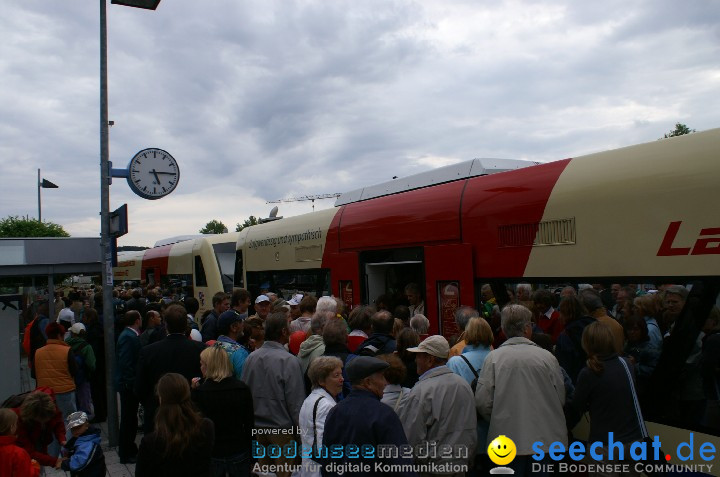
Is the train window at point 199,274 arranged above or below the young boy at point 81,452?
above

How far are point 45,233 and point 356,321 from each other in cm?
3751

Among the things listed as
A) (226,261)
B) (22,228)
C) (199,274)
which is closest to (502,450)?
(226,261)

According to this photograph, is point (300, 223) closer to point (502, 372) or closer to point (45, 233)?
point (502, 372)

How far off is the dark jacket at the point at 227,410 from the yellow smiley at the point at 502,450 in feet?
5.62

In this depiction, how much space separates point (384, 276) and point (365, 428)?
512 cm

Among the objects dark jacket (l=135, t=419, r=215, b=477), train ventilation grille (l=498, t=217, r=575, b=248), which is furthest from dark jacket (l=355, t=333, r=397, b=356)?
train ventilation grille (l=498, t=217, r=575, b=248)

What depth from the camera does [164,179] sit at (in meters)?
7.74

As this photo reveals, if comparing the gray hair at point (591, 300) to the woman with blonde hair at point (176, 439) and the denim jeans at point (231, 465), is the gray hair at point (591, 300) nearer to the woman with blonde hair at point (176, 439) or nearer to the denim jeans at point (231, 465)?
the denim jeans at point (231, 465)

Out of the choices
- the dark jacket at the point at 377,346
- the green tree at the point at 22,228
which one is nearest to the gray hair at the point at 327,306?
the dark jacket at the point at 377,346

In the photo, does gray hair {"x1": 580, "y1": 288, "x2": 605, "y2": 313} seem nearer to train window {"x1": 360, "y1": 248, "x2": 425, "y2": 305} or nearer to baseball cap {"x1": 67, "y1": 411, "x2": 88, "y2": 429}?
train window {"x1": 360, "y1": 248, "x2": 425, "y2": 305}

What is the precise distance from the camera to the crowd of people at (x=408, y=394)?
3.00 m

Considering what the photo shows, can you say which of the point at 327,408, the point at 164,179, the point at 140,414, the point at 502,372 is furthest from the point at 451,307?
the point at 140,414

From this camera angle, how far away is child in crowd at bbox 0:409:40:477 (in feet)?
11.2

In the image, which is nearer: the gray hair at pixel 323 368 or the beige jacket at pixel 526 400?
the gray hair at pixel 323 368
